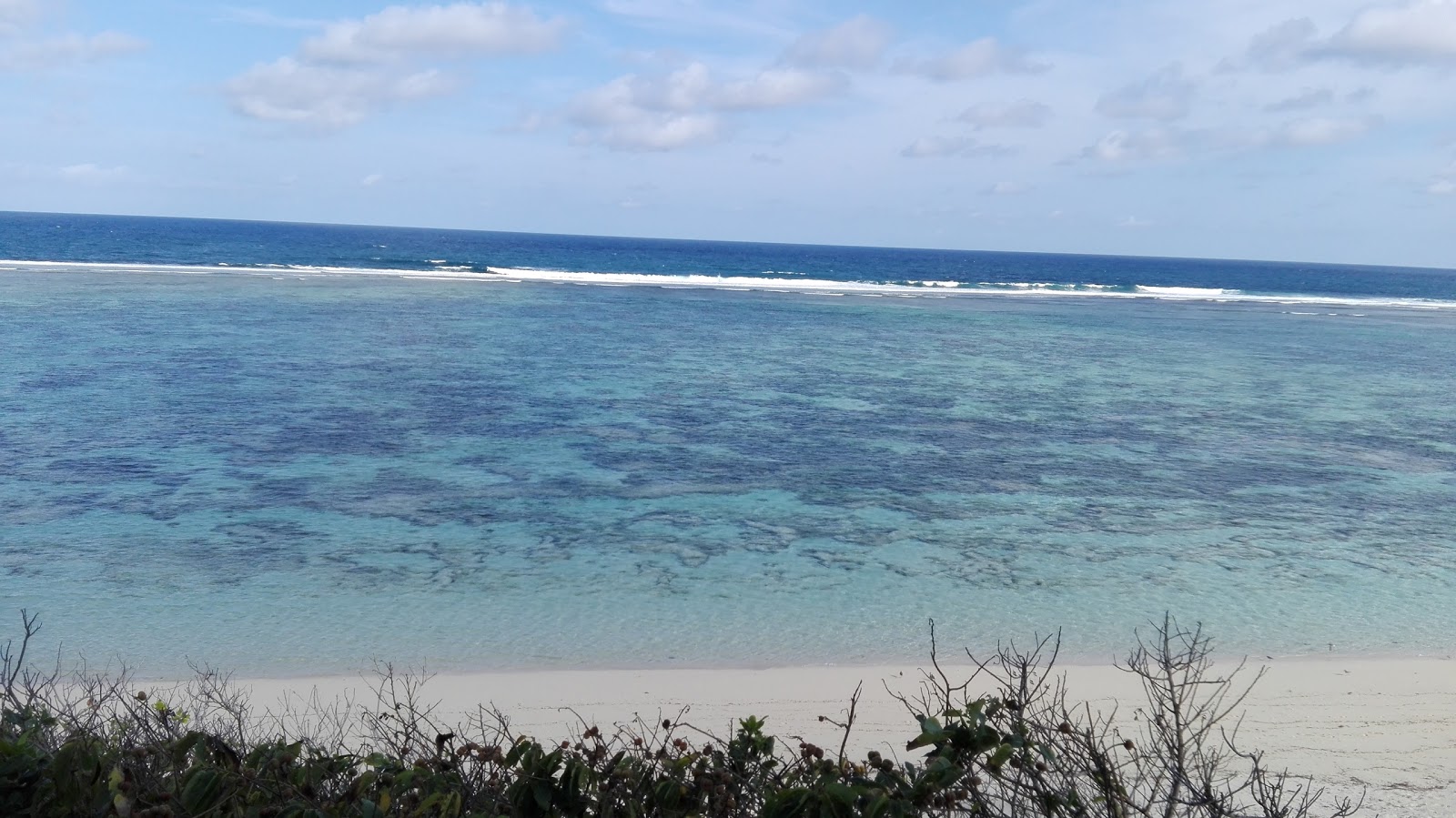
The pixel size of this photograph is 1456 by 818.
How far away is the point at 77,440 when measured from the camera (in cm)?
1371

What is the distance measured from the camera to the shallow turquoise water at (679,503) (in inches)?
327

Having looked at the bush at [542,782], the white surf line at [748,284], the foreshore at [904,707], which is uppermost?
the white surf line at [748,284]

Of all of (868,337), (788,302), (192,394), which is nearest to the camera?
(192,394)

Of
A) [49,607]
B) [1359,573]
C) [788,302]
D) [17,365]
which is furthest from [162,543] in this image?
[788,302]

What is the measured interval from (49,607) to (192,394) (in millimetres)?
9925

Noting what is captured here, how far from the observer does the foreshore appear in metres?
6.19

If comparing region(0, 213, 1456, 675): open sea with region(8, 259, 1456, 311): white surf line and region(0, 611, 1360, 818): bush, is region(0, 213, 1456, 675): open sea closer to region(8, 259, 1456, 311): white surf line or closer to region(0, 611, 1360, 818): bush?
region(0, 611, 1360, 818): bush

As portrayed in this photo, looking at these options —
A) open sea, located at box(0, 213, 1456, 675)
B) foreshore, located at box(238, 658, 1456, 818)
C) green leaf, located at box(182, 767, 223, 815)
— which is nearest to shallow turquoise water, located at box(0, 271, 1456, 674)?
open sea, located at box(0, 213, 1456, 675)

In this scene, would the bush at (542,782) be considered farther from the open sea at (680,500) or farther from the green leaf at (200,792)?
the open sea at (680,500)

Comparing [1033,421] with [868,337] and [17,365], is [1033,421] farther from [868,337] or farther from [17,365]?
[17,365]

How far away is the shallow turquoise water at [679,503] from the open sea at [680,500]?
2.1 inches

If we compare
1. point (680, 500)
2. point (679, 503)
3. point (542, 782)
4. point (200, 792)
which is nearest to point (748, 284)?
point (680, 500)

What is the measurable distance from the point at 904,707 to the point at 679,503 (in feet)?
17.3

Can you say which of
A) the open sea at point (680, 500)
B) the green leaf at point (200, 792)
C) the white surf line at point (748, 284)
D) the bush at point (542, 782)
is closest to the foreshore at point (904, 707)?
the open sea at point (680, 500)
